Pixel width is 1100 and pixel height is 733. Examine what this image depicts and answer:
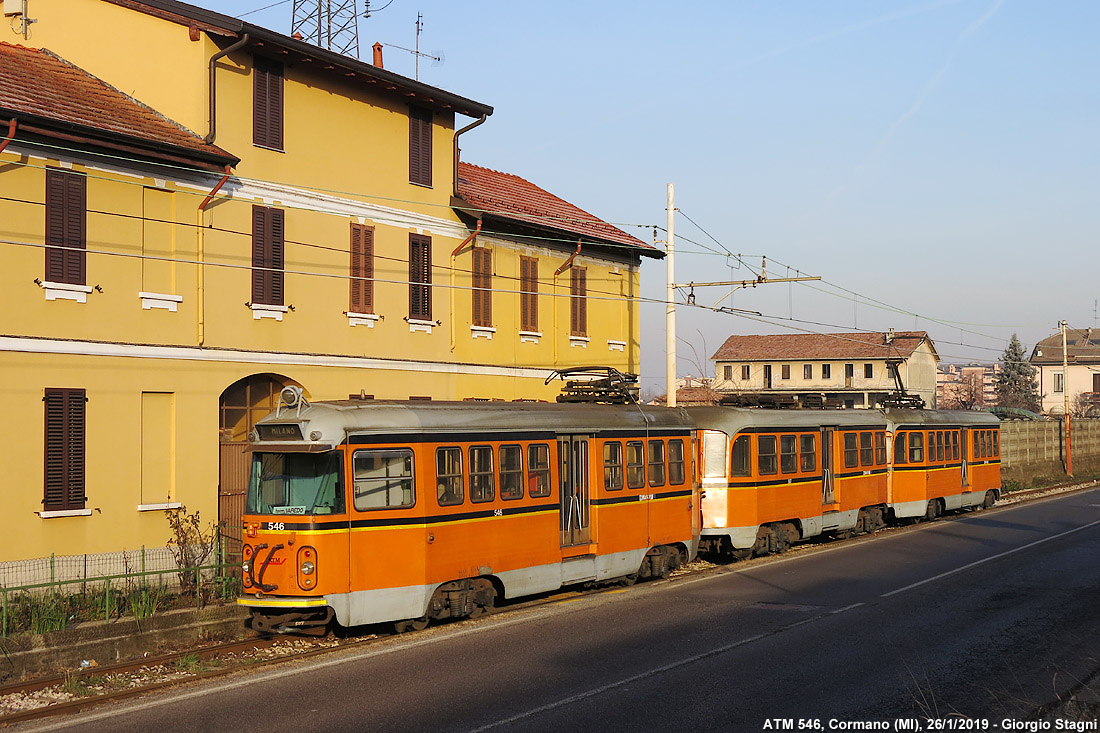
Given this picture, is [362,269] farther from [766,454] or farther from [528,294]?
[766,454]

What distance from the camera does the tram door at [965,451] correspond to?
32594 millimetres

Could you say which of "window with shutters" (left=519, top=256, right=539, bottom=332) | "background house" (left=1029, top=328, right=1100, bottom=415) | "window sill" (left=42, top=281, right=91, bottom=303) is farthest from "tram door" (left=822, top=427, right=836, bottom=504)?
"background house" (left=1029, top=328, right=1100, bottom=415)

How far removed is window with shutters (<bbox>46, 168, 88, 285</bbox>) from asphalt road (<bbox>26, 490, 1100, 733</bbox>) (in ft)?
26.7

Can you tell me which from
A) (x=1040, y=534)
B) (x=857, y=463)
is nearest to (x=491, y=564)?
(x=857, y=463)

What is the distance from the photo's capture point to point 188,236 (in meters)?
18.9

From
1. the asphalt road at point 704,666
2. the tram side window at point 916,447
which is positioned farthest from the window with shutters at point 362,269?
the tram side window at point 916,447

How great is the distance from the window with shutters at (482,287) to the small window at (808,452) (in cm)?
765

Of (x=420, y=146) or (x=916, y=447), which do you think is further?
(x=916, y=447)

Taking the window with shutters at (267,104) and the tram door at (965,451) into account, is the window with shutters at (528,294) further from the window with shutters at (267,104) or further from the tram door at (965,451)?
the tram door at (965,451)

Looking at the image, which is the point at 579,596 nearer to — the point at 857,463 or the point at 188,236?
the point at 188,236

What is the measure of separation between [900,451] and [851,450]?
3.35 meters

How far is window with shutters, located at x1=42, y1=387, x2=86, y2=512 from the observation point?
55.3 ft

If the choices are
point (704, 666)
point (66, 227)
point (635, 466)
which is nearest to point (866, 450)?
point (635, 466)

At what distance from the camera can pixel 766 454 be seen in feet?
Result: 74.0
